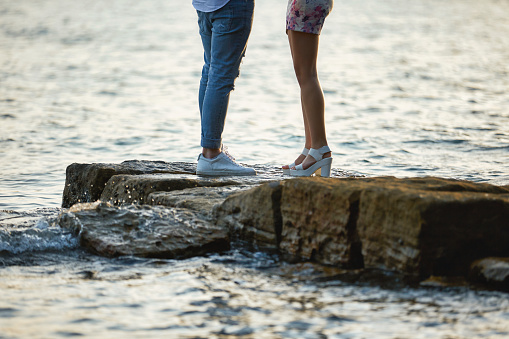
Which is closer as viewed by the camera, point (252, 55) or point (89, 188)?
point (89, 188)

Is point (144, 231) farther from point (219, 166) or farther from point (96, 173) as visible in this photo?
point (96, 173)

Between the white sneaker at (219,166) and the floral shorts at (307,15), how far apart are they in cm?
103

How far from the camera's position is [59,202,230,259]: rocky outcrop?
12.6ft

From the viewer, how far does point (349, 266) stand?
11.7 ft

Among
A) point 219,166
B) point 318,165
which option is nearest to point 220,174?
point 219,166

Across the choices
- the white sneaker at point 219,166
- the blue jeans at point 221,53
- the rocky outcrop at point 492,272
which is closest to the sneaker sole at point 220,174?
the white sneaker at point 219,166

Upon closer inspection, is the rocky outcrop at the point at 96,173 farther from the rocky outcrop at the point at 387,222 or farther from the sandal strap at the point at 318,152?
the rocky outcrop at the point at 387,222

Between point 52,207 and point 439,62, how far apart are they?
13.4m

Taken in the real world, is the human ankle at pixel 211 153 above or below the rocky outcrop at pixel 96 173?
above

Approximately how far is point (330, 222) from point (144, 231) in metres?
1.06

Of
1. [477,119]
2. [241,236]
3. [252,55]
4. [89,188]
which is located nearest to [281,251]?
[241,236]

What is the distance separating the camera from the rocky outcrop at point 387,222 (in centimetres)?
330

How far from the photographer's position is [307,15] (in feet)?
14.8

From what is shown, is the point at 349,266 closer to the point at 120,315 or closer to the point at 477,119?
the point at 120,315
